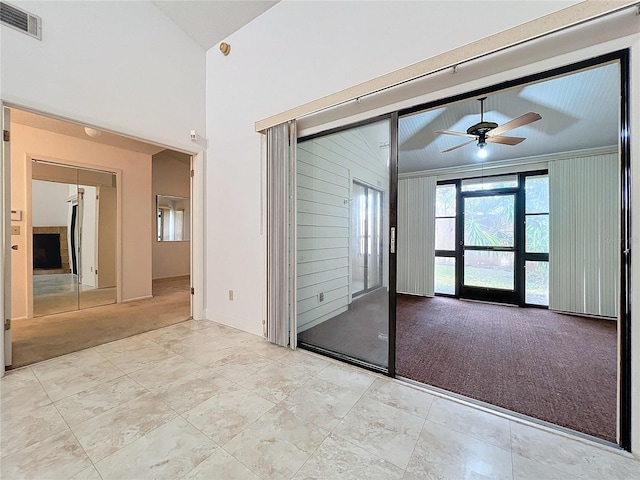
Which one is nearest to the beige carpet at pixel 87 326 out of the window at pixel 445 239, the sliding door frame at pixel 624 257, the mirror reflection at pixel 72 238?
the mirror reflection at pixel 72 238

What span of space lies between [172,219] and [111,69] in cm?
470

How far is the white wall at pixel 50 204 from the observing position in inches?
152

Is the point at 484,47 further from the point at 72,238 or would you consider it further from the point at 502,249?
the point at 72,238

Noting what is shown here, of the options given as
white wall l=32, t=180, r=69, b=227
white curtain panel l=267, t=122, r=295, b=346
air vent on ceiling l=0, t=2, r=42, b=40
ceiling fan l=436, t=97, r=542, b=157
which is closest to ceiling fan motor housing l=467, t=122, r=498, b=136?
ceiling fan l=436, t=97, r=542, b=157

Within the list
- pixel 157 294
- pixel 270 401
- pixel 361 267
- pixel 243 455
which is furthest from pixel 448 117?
pixel 157 294

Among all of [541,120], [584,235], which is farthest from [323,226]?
[584,235]

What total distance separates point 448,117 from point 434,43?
1822 millimetres

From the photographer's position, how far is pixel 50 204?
13.3ft

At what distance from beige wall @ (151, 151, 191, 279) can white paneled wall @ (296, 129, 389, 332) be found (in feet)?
16.0

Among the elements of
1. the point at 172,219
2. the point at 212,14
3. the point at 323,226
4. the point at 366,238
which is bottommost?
the point at 366,238

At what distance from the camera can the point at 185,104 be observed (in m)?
3.52

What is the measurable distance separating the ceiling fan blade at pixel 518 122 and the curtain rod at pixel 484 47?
56.8 inches

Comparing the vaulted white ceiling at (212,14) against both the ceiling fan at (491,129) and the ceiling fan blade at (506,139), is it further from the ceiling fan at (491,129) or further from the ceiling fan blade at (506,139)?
the ceiling fan blade at (506,139)

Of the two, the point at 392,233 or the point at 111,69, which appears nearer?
the point at 392,233
